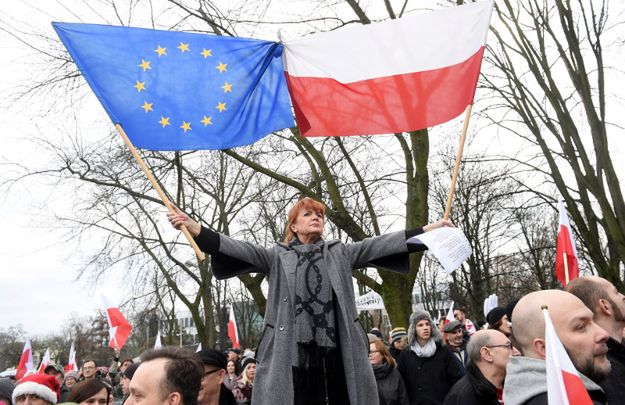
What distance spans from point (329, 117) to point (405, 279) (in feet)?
24.7

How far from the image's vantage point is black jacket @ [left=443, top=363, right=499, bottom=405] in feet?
14.2

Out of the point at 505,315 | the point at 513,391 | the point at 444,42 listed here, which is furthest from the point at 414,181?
the point at 513,391

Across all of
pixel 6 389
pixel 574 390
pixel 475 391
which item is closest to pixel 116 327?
pixel 6 389

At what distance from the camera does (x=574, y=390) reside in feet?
6.82

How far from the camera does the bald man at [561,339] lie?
2.55 meters

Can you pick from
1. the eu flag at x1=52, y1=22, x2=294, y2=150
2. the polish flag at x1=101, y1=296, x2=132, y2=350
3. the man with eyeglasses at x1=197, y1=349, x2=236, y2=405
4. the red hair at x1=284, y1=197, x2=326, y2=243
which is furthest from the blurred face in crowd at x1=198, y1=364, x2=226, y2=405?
the polish flag at x1=101, y1=296, x2=132, y2=350

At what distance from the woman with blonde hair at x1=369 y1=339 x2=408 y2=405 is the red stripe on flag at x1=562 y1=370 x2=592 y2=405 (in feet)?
16.9

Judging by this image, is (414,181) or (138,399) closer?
(138,399)

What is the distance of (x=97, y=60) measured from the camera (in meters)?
4.40

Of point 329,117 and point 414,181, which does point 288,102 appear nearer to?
point 329,117

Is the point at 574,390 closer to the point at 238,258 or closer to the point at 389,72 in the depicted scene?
the point at 238,258

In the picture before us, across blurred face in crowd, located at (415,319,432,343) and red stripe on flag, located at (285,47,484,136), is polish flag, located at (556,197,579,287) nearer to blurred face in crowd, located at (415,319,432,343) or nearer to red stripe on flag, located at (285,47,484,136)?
blurred face in crowd, located at (415,319,432,343)

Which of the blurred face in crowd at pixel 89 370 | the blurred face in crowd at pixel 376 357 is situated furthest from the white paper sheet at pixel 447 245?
the blurred face in crowd at pixel 89 370

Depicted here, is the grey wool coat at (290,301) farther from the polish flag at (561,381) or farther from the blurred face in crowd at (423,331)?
the blurred face in crowd at (423,331)
